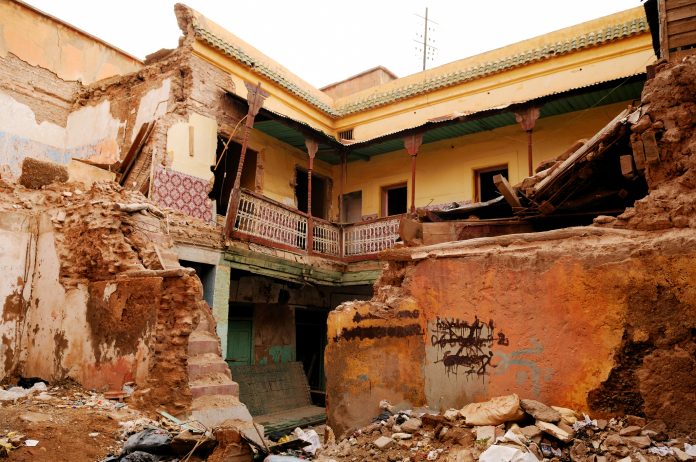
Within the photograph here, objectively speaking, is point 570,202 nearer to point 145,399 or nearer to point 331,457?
point 331,457

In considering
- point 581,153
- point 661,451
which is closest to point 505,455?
point 661,451

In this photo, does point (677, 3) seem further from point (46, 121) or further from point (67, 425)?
point (46, 121)

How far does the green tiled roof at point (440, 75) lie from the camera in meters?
12.0

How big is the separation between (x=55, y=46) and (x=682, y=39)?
47.4 ft

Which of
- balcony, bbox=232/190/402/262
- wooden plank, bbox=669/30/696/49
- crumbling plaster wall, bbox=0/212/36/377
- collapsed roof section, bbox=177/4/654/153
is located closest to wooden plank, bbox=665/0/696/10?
wooden plank, bbox=669/30/696/49

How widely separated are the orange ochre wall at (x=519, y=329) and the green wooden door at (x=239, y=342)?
25.4 ft

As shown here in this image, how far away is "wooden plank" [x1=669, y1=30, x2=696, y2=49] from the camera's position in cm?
574

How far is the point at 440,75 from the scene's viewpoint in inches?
591

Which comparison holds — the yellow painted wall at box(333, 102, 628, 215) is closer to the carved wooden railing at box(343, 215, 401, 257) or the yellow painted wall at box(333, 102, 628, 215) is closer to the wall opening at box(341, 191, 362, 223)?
the wall opening at box(341, 191, 362, 223)

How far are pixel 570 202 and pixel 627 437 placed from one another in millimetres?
2788

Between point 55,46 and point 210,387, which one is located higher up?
point 55,46

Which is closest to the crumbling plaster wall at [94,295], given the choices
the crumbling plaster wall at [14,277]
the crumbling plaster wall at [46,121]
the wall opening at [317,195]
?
the crumbling plaster wall at [14,277]

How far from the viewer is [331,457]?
4250 mm

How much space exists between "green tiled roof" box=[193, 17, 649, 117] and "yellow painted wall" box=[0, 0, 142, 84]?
181 inches
